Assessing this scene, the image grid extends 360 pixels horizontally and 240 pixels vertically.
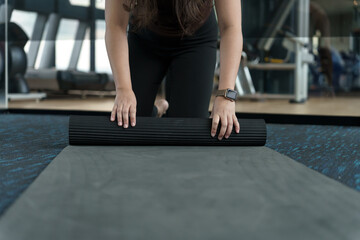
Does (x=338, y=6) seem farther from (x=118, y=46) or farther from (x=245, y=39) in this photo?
(x=118, y=46)

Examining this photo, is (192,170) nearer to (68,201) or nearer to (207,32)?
(68,201)

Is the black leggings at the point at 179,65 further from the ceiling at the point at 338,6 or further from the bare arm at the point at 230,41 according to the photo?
the ceiling at the point at 338,6

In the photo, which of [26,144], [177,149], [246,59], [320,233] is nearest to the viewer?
[320,233]

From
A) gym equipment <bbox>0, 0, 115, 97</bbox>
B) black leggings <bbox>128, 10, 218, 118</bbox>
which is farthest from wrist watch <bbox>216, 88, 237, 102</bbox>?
gym equipment <bbox>0, 0, 115, 97</bbox>

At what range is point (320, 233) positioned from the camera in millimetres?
504

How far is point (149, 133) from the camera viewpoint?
115cm

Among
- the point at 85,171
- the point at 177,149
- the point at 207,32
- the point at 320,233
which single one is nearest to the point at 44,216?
the point at 85,171

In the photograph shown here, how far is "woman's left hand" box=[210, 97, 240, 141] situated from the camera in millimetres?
1113

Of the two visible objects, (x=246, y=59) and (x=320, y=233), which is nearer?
(x=320, y=233)

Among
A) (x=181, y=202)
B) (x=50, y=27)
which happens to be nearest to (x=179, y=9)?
(x=181, y=202)

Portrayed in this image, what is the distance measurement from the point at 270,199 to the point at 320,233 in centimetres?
14

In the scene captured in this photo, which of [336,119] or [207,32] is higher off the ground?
[207,32]

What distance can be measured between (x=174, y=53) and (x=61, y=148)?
1.85ft

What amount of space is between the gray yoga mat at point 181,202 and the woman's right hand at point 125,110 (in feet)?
0.66
